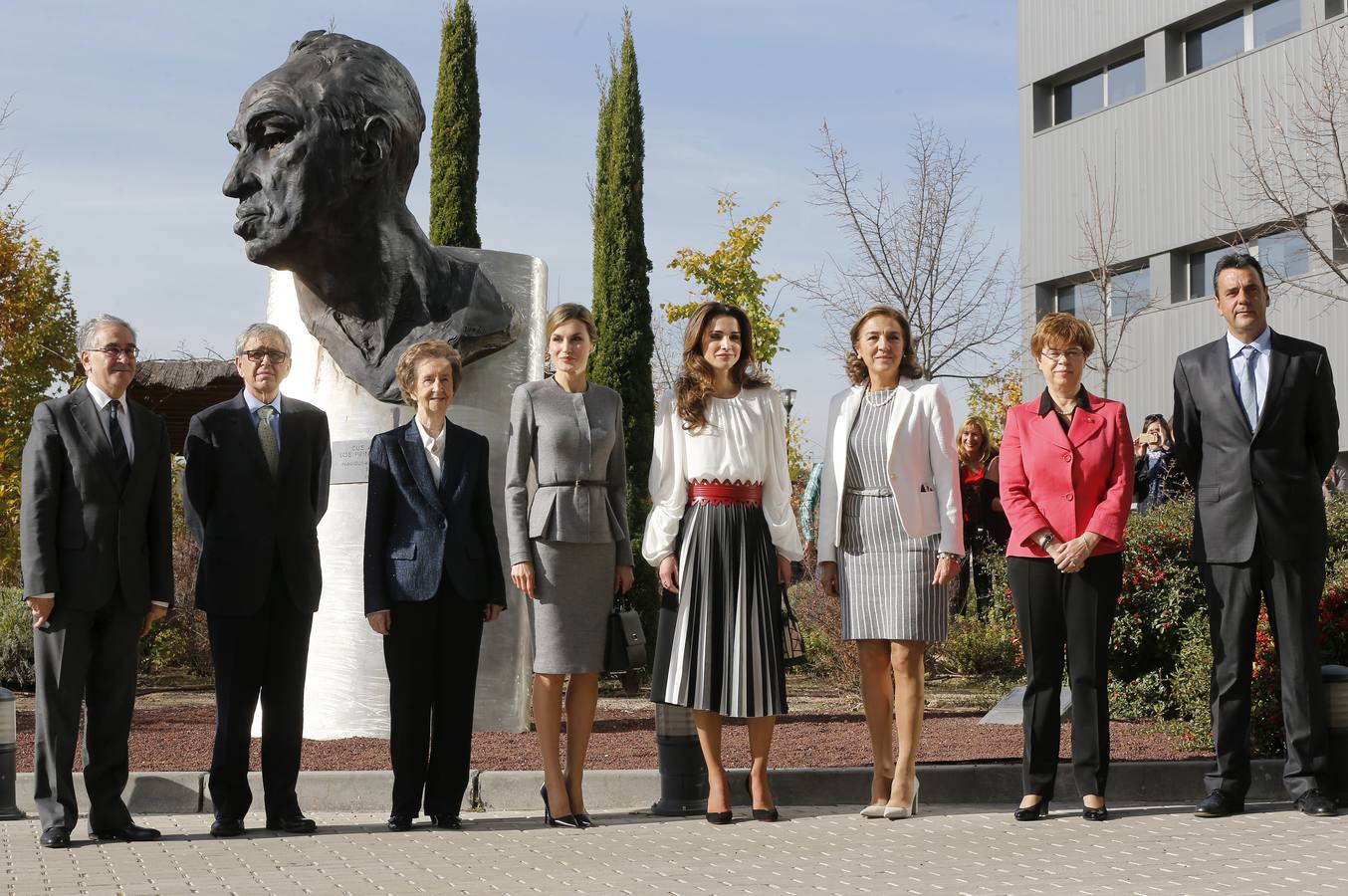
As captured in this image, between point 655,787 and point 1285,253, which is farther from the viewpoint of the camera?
point 1285,253

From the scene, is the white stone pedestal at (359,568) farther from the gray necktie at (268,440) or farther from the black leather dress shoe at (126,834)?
the black leather dress shoe at (126,834)

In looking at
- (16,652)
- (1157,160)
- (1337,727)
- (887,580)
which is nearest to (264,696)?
(887,580)

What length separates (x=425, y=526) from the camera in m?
6.98

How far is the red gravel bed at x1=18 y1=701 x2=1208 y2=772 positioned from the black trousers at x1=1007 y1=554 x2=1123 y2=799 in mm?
992

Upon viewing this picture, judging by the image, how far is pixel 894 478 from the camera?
7.00 metres

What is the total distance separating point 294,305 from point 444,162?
7.75m

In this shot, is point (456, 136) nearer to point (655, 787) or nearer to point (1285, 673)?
point (655, 787)

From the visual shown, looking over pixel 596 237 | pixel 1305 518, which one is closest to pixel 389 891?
pixel 1305 518

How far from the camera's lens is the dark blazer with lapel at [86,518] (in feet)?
21.2

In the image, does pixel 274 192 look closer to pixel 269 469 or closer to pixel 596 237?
pixel 269 469

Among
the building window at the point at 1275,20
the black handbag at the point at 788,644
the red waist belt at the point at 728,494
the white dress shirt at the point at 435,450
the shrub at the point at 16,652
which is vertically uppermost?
the building window at the point at 1275,20

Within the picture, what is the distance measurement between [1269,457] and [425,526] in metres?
3.77

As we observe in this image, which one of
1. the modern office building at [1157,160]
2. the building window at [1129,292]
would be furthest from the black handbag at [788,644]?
the building window at [1129,292]

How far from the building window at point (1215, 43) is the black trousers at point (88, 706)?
990 inches
